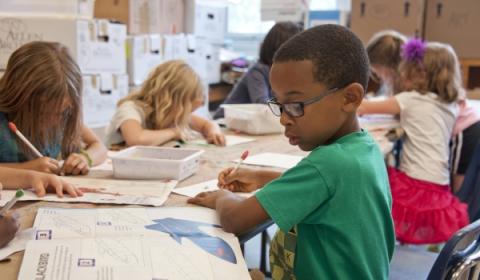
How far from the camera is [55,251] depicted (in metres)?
0.84

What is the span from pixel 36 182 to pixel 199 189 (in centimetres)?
38

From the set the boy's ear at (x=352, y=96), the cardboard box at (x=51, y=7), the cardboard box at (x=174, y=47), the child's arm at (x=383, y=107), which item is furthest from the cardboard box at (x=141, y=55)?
the boy's ear at (x=352, y=96)

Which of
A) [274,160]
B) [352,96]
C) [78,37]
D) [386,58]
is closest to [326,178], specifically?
[352,96]

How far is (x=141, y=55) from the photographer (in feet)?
11.6

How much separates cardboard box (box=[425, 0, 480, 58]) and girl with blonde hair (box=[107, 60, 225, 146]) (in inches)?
93.5

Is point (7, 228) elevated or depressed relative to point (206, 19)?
depressed

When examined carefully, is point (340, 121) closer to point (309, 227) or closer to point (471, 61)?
point (309, 227)

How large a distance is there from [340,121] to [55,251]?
0.55m

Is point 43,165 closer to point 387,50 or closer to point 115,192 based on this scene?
point 115,192

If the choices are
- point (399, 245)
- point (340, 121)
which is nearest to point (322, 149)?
point (340, 121)

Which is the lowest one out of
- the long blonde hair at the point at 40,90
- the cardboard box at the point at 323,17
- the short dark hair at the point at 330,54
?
the long blonde hair at the point at 40,90

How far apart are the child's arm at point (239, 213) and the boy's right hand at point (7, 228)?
0.37 meters

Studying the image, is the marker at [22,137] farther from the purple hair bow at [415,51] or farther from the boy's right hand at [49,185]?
the purple hair bow at [415,51]

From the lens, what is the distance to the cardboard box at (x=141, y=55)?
136 inches
